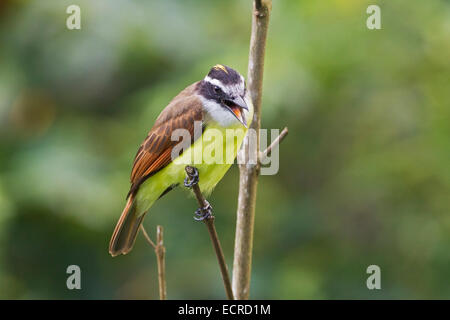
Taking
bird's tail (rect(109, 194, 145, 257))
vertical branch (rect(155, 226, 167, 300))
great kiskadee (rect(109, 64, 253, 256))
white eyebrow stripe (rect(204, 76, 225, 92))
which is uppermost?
white eyebrow stripe (rect(204, 76, 225, 92))

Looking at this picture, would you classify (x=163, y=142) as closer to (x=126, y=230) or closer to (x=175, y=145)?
(x=175, y=145)

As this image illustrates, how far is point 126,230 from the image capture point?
3.07 m

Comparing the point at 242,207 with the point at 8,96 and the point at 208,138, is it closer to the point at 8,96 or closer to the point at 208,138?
the point at 208,138

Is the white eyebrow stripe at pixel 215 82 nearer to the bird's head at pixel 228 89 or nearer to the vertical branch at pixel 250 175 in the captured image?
the bird's head at pixel 228 89

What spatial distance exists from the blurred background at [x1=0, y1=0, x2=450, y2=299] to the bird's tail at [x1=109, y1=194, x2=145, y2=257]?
611 mm

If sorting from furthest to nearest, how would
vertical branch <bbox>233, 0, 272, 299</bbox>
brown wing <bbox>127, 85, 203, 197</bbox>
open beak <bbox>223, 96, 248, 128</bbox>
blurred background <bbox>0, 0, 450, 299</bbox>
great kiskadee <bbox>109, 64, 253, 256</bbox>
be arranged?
blurred background <bbox>0, 0, 450, 299</bbox> → brown wing <bbox>127, 85, 203, 197</bbox> → great kiskadee <bbox>109, 64, 253, 256</bbox> → open beak <bbox>223, 96, 248, 128</bbox> → vertical branch <bbox>233, 0, 272, 299</bbox>

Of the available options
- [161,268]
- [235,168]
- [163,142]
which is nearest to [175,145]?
[163,142]

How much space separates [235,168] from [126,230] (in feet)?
4.59

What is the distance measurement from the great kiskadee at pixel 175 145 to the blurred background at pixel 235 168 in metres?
0.71

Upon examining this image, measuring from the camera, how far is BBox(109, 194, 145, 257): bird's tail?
2959 mm

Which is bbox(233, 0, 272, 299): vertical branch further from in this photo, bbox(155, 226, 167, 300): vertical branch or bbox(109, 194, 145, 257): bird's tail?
bbox(109, 194, 145, 257): bird's tail

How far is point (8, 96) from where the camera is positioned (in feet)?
13.2

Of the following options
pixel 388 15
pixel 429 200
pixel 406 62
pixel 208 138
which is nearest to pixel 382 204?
pixel 429 200

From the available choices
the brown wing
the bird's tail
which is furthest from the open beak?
the bird's tail
